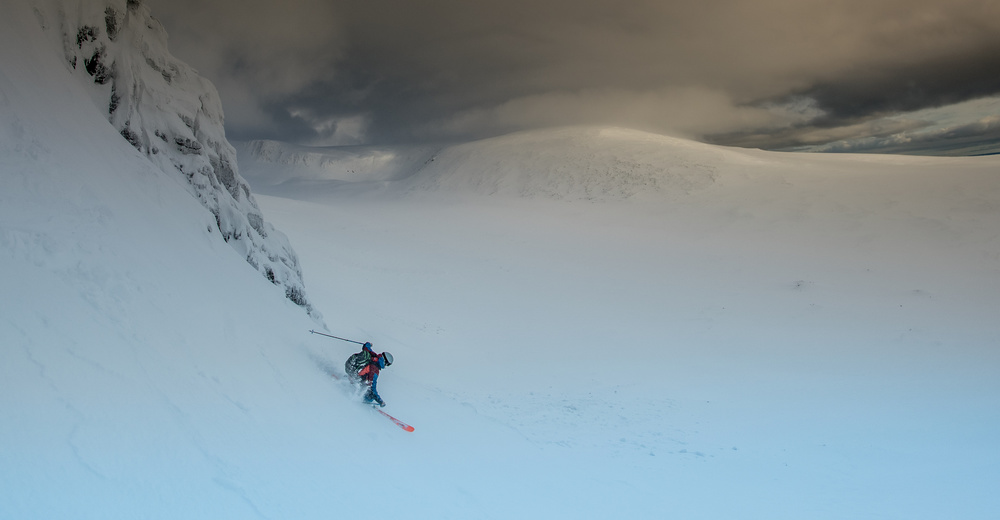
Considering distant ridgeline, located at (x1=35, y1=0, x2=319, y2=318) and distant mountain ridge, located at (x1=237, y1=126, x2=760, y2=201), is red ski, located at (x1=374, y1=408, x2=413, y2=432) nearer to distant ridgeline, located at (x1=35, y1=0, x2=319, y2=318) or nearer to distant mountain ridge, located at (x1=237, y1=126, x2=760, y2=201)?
distant ridgeline, located at (x1=35, y1=0, x2=319, y2=318)

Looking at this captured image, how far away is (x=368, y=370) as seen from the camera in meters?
7.74

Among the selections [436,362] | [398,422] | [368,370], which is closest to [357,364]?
[368,370]

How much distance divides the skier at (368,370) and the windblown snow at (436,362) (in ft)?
1.02

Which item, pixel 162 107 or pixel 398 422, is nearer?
pixel 398 422

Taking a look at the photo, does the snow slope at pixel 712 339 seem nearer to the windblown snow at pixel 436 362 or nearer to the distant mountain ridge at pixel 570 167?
the windblown snow at pixel 436 362

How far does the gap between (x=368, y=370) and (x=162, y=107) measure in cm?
673

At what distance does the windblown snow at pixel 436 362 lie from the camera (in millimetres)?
4258

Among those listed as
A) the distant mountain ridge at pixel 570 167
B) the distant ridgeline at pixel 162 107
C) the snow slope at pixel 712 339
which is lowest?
the snow slope at pixel 712 339

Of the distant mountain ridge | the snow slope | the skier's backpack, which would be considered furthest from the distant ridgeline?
the distant mountain ridge

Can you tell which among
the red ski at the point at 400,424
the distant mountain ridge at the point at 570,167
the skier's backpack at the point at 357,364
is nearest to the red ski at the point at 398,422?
the red ski at the point at 400,424

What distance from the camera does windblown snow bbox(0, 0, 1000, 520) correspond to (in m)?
4.26

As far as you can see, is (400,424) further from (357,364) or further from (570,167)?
(570,167)

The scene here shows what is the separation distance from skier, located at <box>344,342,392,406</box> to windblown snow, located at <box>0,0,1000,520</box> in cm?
31

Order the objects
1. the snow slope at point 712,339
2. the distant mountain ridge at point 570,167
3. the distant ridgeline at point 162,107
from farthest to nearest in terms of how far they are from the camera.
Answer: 1. the distant mountain ridge at point 570,167
2. the distant ridgeline at point 162,107
3. the snow slope at point 712,339
